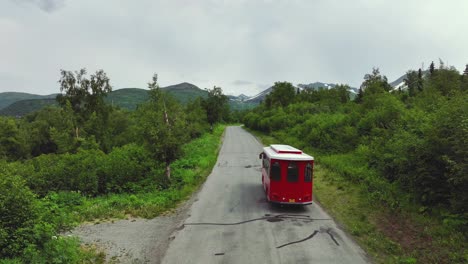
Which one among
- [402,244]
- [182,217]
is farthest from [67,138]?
[402,244]

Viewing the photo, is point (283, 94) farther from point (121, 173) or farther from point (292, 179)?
point (292, 179)

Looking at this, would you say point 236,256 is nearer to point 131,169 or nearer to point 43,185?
point 131,169

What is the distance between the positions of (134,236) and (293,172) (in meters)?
7.89

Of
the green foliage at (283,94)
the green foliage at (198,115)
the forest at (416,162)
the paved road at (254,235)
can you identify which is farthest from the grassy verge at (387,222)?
the green foliage at (283,94)

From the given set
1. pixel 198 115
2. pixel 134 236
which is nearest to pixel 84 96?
pixel 198 115

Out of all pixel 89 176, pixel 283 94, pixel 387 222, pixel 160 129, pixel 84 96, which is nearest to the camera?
pixel 387 222

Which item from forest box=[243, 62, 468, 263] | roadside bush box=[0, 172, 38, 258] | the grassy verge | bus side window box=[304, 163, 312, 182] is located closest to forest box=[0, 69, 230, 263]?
roadside bush box=[0, 172, 38, 258]

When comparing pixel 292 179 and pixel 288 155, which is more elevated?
pixel 288 155

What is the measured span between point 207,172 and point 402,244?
52.8 ft

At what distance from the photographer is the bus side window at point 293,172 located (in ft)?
46.2

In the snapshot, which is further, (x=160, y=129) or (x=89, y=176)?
(x=89, y=176)

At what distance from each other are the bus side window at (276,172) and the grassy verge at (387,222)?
10.6 feet

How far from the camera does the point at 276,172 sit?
1432 centimetres

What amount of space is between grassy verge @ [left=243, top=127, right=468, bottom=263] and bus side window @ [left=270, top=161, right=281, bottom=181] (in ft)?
10.6
